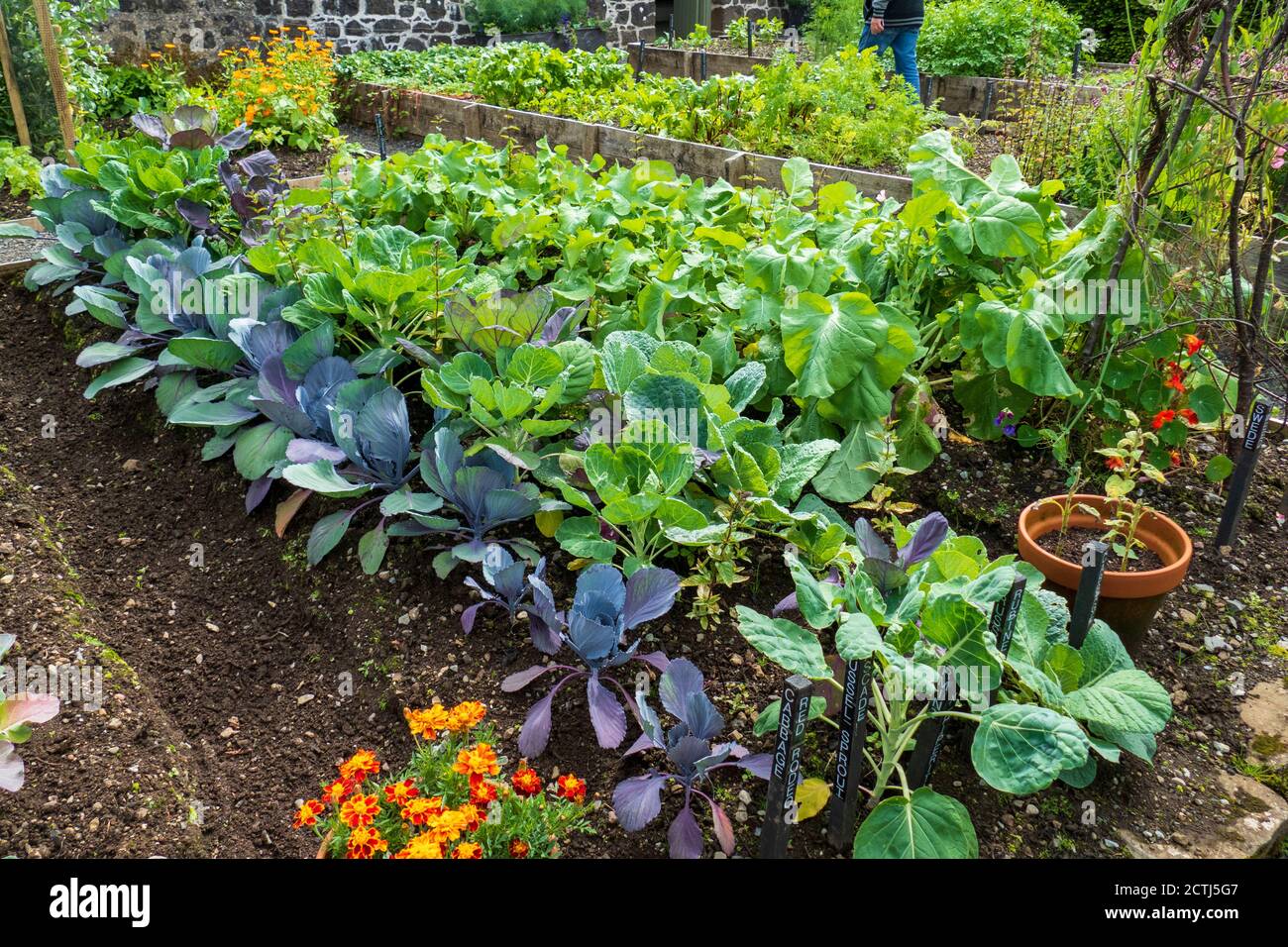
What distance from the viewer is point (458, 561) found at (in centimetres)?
234

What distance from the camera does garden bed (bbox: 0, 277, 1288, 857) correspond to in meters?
1.79

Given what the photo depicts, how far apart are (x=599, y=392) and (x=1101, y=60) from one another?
1186 centimetres

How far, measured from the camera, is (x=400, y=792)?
1571 millimetres

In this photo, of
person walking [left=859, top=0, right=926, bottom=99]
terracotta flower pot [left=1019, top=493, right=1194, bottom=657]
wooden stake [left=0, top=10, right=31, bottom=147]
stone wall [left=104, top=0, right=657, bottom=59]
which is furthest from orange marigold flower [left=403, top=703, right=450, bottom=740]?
stone wall [left=104, top=0, right=657, bottom=59]

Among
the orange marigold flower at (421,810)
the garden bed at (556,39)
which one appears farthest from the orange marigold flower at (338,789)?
the garden bed at (556,39)

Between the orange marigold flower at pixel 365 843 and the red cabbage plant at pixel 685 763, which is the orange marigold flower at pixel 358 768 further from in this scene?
the red cabbage plant at pixel 685 763

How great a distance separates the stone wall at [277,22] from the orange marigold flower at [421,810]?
9087mm

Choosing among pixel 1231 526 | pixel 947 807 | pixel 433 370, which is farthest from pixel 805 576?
pixel 1231 526

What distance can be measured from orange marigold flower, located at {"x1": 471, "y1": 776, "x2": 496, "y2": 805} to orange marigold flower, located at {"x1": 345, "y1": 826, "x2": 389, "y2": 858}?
0.16 m

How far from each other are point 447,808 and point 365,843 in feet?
0.60

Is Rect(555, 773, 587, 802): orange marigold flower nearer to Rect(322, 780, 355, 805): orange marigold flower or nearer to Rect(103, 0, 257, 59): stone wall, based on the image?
Rect(322, 780, 355, 805): orange marigold flower

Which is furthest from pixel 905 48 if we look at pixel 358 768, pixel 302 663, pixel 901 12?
pixel 358 768
